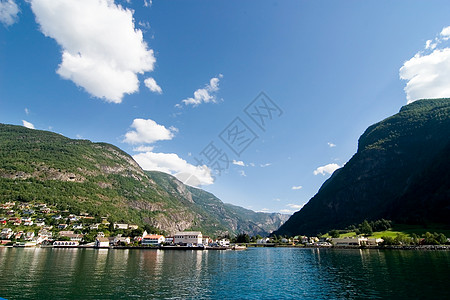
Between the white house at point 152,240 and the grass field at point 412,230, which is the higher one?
the grass field at point 412,230

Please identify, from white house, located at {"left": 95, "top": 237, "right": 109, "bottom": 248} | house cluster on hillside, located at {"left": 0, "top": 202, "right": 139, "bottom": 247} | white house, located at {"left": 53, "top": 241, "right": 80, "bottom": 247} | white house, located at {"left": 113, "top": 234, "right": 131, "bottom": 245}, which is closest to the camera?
white house, located at {"left": 53, "top": 241, "right": 80, "bottom": 247}

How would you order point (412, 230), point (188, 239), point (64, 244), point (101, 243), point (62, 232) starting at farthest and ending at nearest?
1. point (62, 232)
2. point (188, 239)
3. point (412, 230)
4. point (64, 244)
5. point (101, 243)

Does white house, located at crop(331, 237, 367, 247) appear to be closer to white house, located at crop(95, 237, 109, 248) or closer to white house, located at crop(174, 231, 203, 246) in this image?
white house, located at crop(174, 231, 203, 246)

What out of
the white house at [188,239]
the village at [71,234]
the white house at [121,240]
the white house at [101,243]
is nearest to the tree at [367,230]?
the village at [71,234]

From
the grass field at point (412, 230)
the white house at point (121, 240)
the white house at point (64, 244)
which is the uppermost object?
the grass field at point (412, 230)

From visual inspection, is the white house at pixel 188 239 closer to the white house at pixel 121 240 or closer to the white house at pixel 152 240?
the white house at pixel 152 240

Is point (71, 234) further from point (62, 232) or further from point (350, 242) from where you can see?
point (350, 242)

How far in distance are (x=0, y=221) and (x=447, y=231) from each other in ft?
830

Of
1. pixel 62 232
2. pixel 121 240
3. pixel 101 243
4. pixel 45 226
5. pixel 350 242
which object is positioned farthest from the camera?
pixel 45 226

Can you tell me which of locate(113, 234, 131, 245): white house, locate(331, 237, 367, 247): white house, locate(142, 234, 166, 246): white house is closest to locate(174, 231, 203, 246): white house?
locate(142, 234, 166, 246): white house

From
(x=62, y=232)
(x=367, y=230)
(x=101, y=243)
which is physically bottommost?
(x=101, y=243)

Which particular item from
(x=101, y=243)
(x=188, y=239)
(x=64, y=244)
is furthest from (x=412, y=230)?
(x=64, y=244)

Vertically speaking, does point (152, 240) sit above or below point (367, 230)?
below

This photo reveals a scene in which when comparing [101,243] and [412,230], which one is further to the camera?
[412,230]
